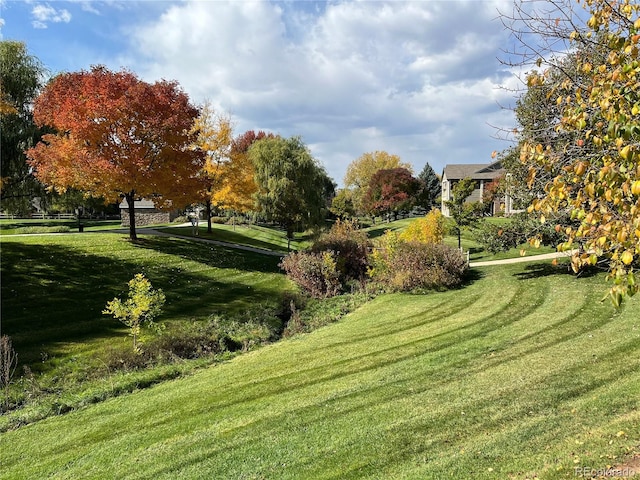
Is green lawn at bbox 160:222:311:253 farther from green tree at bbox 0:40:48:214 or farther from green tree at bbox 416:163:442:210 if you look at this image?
green tree at bbox 416:163:442:210

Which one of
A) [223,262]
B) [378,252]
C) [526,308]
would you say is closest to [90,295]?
[223,262]

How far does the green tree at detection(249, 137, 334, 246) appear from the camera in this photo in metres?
41.3

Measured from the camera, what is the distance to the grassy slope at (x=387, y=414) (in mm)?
5605

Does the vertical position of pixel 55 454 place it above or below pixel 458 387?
below

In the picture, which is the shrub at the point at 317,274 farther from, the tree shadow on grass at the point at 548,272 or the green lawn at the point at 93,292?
the tree shadow on grass at the point at 548,272

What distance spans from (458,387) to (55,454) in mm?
7282

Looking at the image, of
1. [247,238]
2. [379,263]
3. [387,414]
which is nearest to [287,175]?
[247,238]

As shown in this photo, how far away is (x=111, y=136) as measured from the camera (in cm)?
2223

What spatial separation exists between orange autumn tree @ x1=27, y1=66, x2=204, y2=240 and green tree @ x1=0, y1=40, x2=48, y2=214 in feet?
7.03

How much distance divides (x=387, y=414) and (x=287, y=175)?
36217mm

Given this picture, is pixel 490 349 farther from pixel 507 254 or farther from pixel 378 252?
pixel 507 254

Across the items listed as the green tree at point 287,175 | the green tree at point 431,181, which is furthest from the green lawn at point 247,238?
the green tree at point 431,181

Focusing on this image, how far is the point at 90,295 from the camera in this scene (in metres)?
17.7

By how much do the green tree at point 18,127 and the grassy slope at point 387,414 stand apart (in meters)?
19.0
